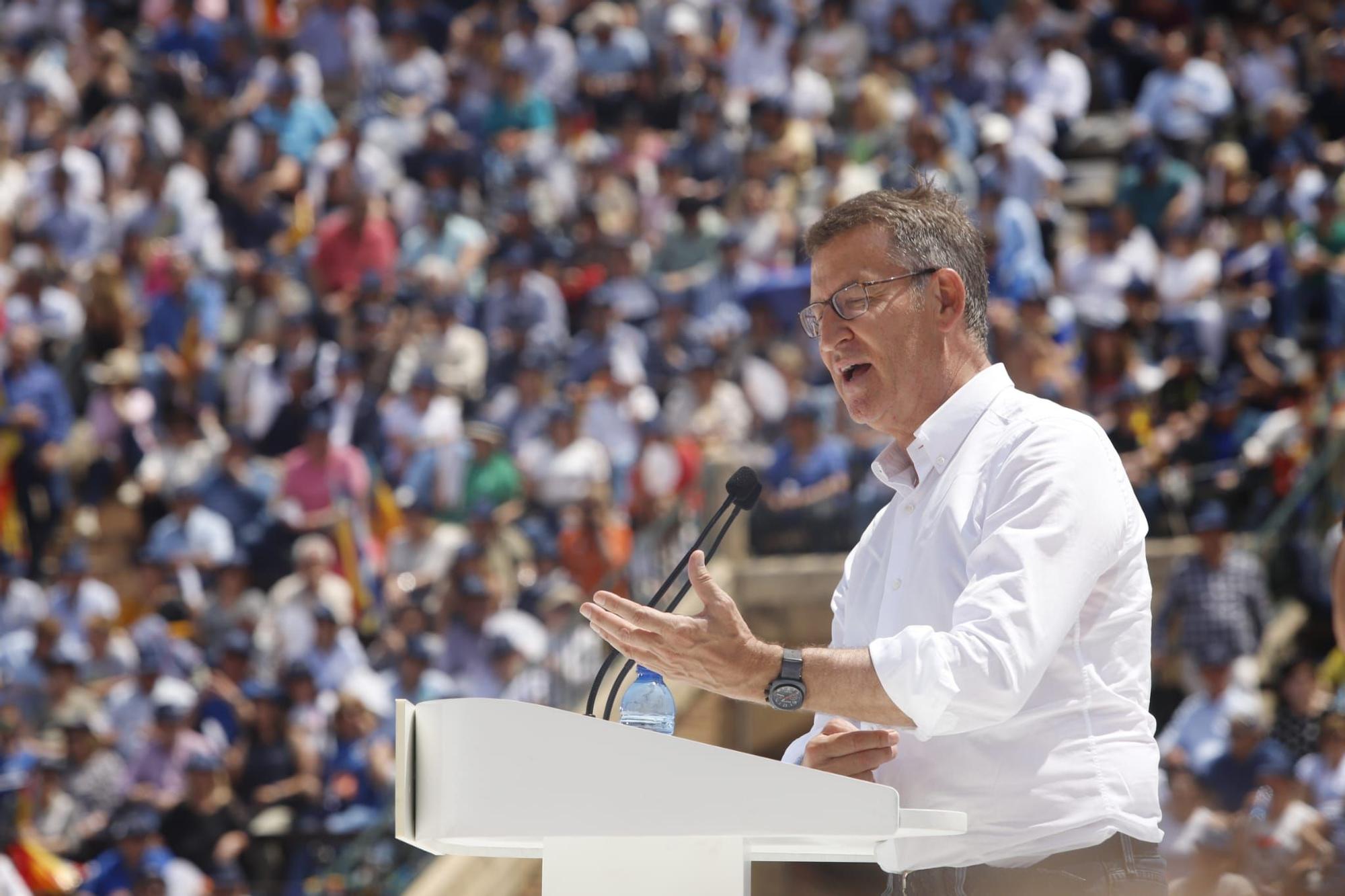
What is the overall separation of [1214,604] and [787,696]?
6614 millimetres

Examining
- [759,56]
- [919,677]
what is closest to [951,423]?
A: [919,677]

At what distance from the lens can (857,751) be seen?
102 inches

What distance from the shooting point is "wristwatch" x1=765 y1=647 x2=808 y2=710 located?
2.36 meters

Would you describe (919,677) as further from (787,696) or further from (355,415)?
(355,415)

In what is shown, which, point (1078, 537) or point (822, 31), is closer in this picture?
point (1078, 537)

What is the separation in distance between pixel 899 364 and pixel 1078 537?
0.42 m

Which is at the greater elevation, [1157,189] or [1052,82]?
[1052,82]

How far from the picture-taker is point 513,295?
38.3 feet

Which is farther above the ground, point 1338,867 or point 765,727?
point 1338,867

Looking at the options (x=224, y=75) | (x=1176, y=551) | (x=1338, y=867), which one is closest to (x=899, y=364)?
(x=1338, y=867)

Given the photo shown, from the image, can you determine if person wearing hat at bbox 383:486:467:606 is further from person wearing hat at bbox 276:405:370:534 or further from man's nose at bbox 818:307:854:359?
man's nose at bbox 818:307:854:359

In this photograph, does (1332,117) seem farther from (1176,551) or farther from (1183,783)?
(1183,783)

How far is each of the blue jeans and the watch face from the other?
35cm

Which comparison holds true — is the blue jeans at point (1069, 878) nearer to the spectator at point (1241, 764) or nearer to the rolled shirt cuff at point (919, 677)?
the rolled shirt cuff at point (919, 677)
